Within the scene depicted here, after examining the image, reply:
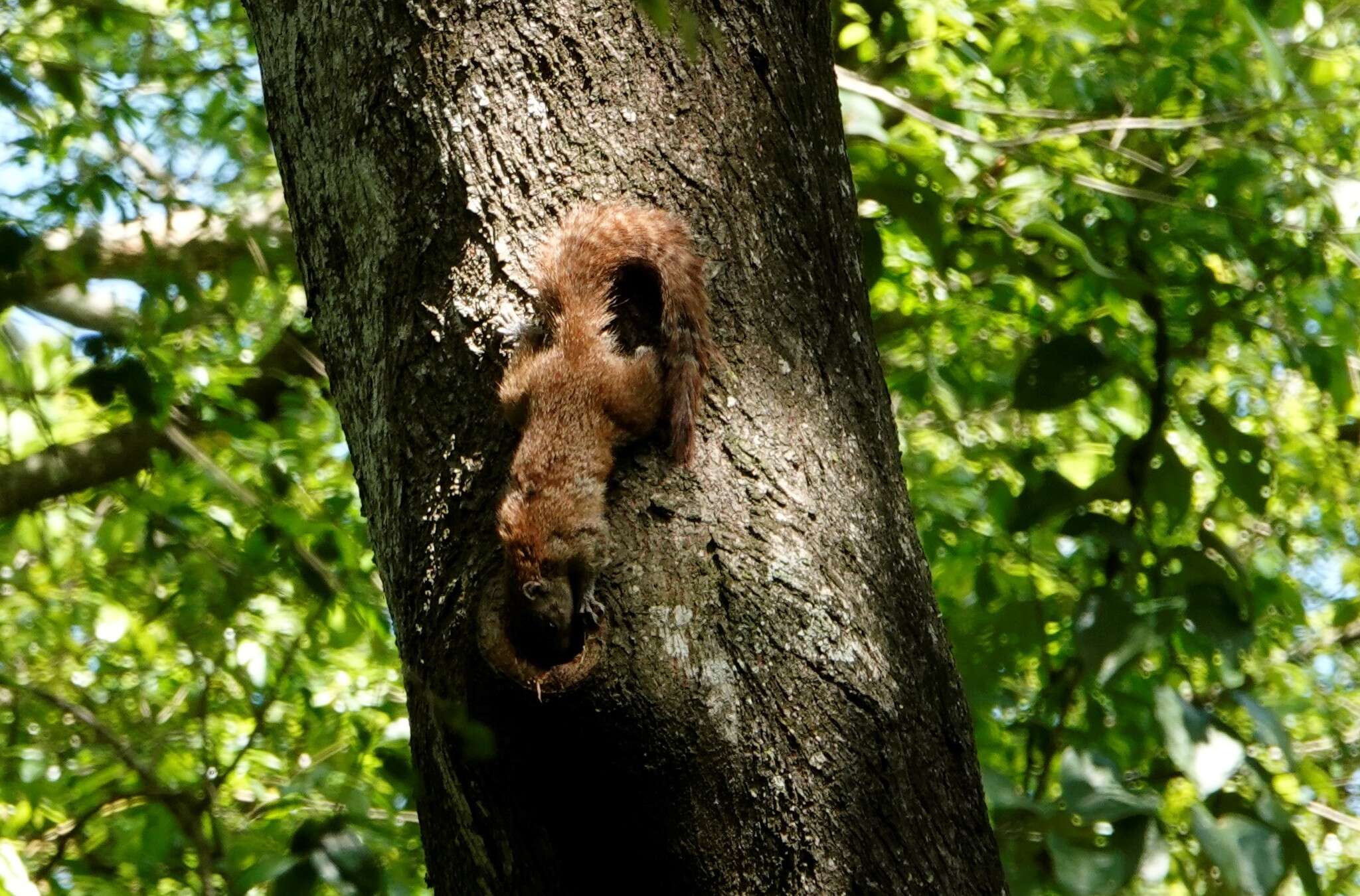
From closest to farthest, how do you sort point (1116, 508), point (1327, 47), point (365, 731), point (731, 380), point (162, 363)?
point (731, 380), point (365, 731), point (162, 363), point (1116, 508), point (1327, 47)

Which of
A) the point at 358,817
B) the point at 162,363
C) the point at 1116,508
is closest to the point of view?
the point at 358,817

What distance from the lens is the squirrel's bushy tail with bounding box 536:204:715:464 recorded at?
143 centimetres

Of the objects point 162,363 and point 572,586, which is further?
point 162,363

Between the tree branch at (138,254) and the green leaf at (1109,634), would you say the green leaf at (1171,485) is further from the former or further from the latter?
the tree branch at (138,254)

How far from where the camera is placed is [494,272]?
1456 millimetres

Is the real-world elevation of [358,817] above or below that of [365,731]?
above

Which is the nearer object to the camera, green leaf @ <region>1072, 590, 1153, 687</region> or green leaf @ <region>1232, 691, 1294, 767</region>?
green leaf @ <region>1232, 691, 1294, 767</region>

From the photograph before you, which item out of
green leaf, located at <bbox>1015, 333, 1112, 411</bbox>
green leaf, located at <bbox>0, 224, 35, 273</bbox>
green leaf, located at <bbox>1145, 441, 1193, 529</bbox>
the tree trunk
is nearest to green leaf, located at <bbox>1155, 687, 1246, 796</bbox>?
green leaf, located at <bbox>1145, 441, 1193, 529</bbox>

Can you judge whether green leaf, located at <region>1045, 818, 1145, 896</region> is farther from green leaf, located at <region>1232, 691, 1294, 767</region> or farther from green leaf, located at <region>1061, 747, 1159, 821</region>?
green leaf, located at <region>1232, 691, 1294, 767</region>

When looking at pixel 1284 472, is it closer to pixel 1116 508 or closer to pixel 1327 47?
pixel 1116 508

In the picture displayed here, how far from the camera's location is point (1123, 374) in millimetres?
3021

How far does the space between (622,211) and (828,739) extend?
0.63 meters

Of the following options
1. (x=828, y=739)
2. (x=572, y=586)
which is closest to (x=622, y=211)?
(x=572, y=586)

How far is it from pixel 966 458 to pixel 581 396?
11.5ft
